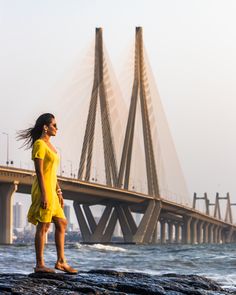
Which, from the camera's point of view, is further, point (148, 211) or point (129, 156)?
point (148, 211)

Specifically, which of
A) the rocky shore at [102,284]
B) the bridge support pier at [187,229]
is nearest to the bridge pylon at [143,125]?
the bridge support pier at [187,229]

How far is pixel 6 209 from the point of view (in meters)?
58.4

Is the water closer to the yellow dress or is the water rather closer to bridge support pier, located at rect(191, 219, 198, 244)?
the yellow dress

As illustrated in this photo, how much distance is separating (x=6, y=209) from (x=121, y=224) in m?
21.0

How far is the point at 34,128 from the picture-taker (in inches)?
370

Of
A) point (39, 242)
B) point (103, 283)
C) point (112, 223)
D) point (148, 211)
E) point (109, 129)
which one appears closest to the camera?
point (103, 283)

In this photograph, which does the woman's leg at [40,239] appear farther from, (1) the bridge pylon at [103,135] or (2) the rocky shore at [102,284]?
(1) the bridge pylon at [103,135]

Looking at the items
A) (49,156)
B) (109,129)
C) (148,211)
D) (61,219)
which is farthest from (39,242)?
(148,211)

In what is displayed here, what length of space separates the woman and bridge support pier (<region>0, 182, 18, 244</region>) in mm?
48065

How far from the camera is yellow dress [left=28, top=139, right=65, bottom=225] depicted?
9055 mm

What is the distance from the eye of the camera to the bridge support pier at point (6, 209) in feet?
187

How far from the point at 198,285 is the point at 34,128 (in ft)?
9.06

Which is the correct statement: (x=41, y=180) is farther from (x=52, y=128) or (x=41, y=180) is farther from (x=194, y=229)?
(x=194, y=229)

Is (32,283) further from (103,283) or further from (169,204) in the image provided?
(169,204)
